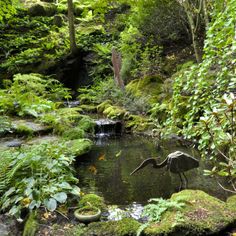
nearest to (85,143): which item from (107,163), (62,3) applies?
(107,163)

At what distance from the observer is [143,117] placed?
29.8ft

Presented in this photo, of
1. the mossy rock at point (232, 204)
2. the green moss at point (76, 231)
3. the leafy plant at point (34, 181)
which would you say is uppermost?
the leafy plant at point (34, 181)

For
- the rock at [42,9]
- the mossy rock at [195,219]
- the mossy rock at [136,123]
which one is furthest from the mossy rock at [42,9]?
the mossy rock at [195,219]

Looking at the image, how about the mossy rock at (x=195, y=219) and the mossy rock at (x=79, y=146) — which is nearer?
the mossy rock at (x=195, y=219)

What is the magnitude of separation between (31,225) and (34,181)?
445 mm

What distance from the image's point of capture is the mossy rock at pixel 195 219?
113 inches

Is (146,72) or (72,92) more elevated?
(146,72)

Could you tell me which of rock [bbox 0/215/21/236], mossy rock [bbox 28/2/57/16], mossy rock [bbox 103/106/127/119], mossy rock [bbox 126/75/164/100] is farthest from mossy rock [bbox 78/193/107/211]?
mossy rock [bbox 28/2/57/16]

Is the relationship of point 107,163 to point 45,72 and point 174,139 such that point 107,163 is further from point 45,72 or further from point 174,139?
point 45,72

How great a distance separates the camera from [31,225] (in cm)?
312

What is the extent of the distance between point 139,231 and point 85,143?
3.41 meters

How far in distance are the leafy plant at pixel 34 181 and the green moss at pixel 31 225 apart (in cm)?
8

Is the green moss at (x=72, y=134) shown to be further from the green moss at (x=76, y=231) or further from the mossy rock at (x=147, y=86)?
the mossy rock at (x=147, y=86)

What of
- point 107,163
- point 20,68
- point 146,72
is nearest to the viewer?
point 107,163
